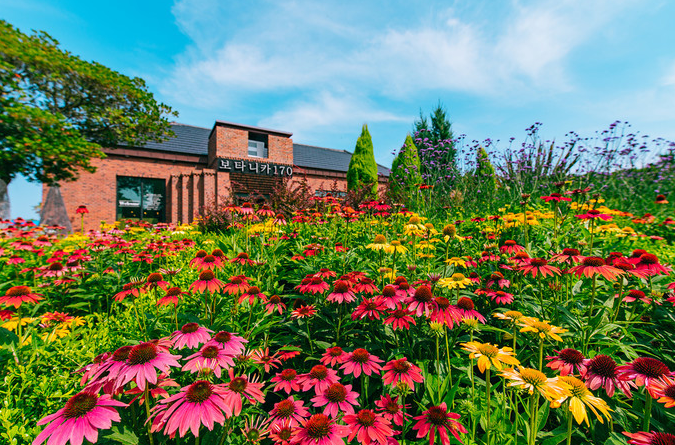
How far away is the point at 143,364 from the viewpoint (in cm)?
92

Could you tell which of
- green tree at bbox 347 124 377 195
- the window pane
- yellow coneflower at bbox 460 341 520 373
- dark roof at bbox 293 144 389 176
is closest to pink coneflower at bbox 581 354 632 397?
yellow coneflower at bbox 460 341 520 373

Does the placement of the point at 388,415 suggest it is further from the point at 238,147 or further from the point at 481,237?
the point at 238,147

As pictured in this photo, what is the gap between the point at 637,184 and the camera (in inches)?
262

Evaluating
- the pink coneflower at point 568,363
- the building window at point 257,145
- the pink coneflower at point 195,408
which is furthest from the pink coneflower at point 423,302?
the building window at point 257,145

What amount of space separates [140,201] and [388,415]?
52.1ft

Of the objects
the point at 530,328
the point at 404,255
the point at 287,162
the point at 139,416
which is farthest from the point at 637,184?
the point at 287,162

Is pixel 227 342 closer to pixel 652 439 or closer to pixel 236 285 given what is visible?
pixel 236 285

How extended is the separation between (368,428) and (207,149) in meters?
17.5

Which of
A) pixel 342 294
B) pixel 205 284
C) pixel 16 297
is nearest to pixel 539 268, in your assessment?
pixel 342 294

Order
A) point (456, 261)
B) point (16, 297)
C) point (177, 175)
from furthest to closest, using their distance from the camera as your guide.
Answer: point (177, 175), point (456, 261), point (16, 297)

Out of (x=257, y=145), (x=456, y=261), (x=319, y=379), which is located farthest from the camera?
(x=257, y=145)

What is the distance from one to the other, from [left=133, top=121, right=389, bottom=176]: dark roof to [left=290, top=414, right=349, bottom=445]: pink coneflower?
1501 cm

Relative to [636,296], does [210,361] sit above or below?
below

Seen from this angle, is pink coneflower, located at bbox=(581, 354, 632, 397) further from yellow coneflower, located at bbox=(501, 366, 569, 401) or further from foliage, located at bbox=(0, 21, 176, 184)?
foliage, located at bbox=(0, 21, 176, 184)
